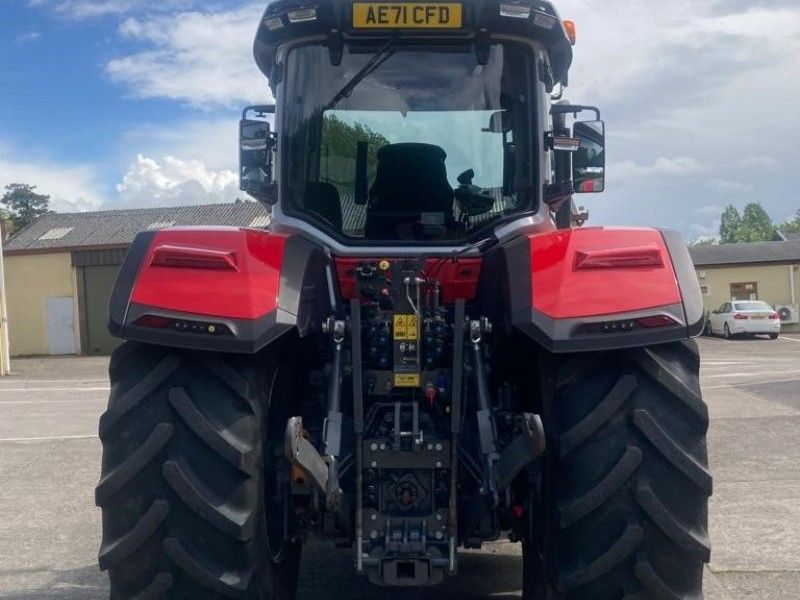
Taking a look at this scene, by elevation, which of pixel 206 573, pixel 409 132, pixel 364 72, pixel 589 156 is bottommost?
pixel 206 573

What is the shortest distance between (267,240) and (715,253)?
5380cm

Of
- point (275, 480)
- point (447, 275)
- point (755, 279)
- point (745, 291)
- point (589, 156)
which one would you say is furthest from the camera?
point (745, 291)

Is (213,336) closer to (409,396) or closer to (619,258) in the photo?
(409,396)

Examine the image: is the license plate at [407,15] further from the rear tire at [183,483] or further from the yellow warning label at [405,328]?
the rear tire at [183,483]

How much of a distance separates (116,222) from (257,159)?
35103 mm

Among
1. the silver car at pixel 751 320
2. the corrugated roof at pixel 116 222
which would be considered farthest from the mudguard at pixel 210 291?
the silver car at pixel 751 320

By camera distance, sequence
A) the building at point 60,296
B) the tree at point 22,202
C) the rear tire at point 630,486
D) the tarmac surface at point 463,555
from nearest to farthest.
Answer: the rear tire at point 630,486 → the tarmac surface at point 463,555 → the building at point 60,296 → the tree at point 22,202

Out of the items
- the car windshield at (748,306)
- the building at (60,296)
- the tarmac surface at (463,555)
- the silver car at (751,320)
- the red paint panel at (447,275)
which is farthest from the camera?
the car windshield at (748,306)

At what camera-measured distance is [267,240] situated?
3.80 meters

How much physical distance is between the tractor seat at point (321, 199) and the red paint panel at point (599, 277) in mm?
1227

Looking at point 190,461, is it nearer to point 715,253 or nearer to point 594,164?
point 594,164

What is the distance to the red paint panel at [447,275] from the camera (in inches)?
169

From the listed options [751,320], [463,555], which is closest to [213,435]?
[463,555]

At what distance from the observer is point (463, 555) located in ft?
19.0
